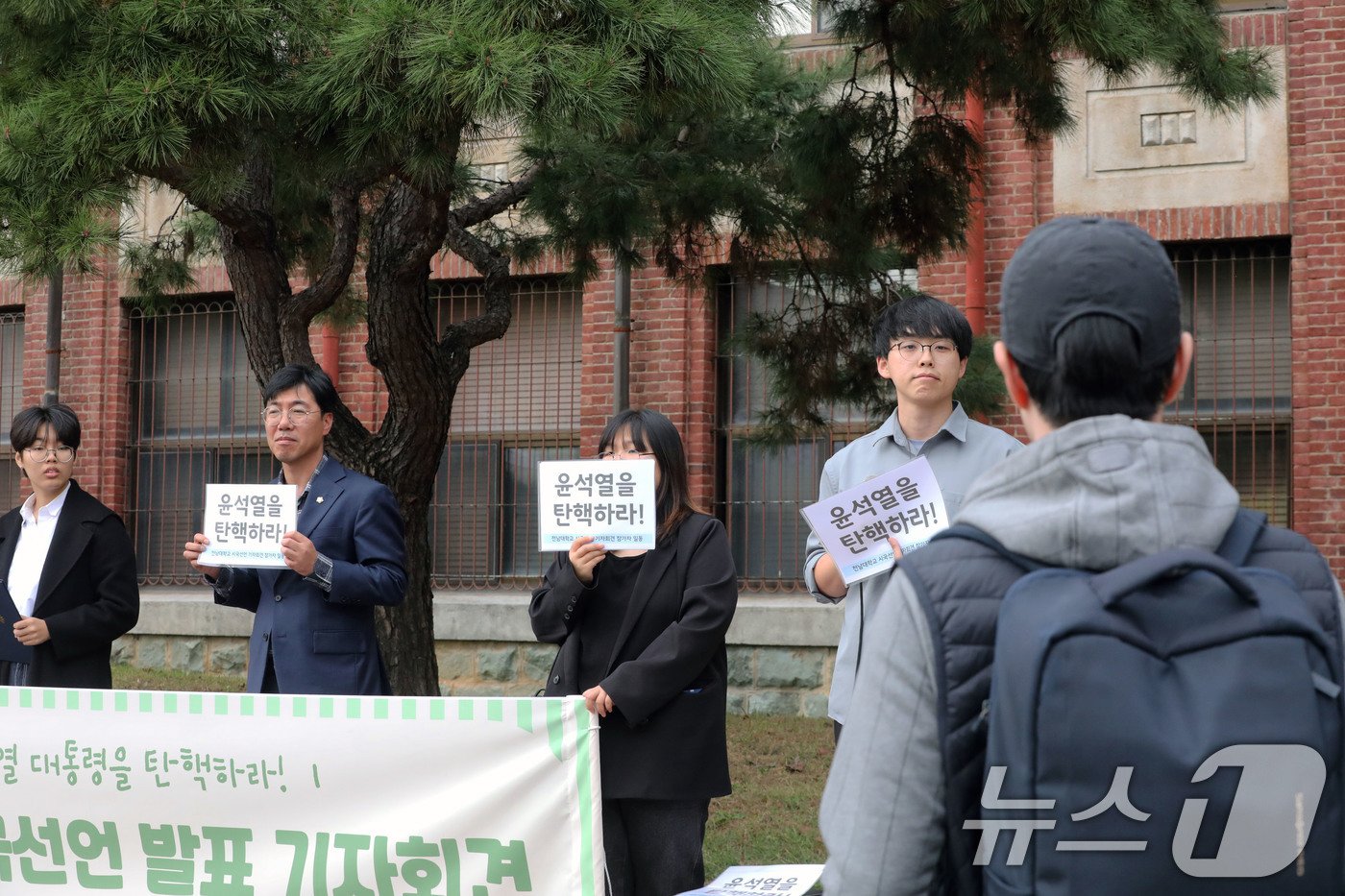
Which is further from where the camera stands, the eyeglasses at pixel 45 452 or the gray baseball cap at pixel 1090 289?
the eyeglasses at pixel 45 452

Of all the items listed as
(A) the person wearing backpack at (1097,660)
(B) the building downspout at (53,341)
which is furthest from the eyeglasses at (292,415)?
(B) the building downspout at (53,341)

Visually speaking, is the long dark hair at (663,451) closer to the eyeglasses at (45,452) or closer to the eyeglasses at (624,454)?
the eyeglasses at (624,454)

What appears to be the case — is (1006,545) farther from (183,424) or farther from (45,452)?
(183,424)

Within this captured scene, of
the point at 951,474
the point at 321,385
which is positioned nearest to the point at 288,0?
the point at 321,385

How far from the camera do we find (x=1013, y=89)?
6352mm

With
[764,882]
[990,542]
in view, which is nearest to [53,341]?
[764,882]

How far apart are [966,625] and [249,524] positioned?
3334mm

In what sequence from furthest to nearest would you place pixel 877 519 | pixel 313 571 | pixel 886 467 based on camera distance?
pixel 313 571
pixel 886 467
pixel 877 519

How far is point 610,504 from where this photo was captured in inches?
162

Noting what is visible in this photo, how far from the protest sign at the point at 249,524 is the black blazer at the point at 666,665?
83 centimetres

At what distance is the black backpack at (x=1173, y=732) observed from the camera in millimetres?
1397

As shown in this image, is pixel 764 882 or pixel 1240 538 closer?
pixel 1240 538

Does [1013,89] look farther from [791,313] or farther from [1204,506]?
[1204,506]

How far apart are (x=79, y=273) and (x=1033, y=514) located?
4.52 metres
